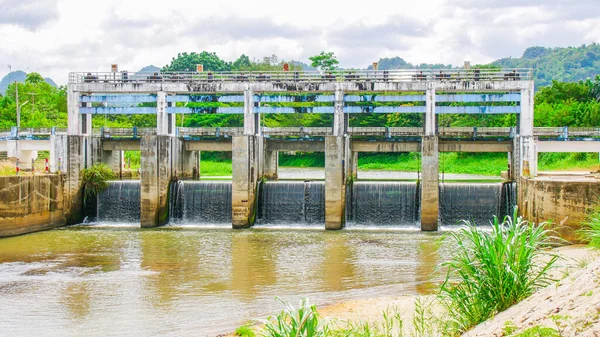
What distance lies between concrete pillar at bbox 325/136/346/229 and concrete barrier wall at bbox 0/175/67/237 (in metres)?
12.5

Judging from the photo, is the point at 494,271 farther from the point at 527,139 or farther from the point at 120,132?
the point at 120,132

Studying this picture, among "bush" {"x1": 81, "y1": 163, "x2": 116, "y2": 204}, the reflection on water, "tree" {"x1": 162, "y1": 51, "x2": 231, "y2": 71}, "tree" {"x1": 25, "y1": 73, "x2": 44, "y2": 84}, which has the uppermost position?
"tree" {"x1": 162, "y1": 51, "x2": 231, "y2": 71}

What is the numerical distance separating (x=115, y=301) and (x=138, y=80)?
1957 centimetres

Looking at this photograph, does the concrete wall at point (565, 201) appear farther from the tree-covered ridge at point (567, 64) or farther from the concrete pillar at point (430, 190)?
the tree-covered ridge at point (567, 64)

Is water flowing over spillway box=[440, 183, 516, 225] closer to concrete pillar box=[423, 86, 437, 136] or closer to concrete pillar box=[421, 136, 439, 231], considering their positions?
concrete pillar box=[421, 136, 439, 231]

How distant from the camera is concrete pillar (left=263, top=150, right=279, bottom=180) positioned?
35250 mm

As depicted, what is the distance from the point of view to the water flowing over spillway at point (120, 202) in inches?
1297

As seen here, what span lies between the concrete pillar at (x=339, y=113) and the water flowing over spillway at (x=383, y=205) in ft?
9.46

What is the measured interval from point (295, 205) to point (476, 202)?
8.26m

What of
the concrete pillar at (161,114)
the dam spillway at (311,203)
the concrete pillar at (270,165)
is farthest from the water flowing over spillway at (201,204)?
the concrete pillar at (270,165)

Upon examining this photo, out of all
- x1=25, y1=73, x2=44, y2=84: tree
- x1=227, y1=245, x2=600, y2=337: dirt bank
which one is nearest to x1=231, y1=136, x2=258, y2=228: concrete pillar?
x1=227, y1=245, x2=600, y2=337: dirt bank

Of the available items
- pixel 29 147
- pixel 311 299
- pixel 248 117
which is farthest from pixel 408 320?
pixel 29 147

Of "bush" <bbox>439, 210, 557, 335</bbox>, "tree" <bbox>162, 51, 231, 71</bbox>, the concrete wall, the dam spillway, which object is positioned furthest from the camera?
"tree" <bbox>162, 51, 231, 71</bbox>

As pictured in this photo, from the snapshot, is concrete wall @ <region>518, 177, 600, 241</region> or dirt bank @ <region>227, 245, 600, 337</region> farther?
concrete wall @ <region>518, 177, 600, 241</region>
